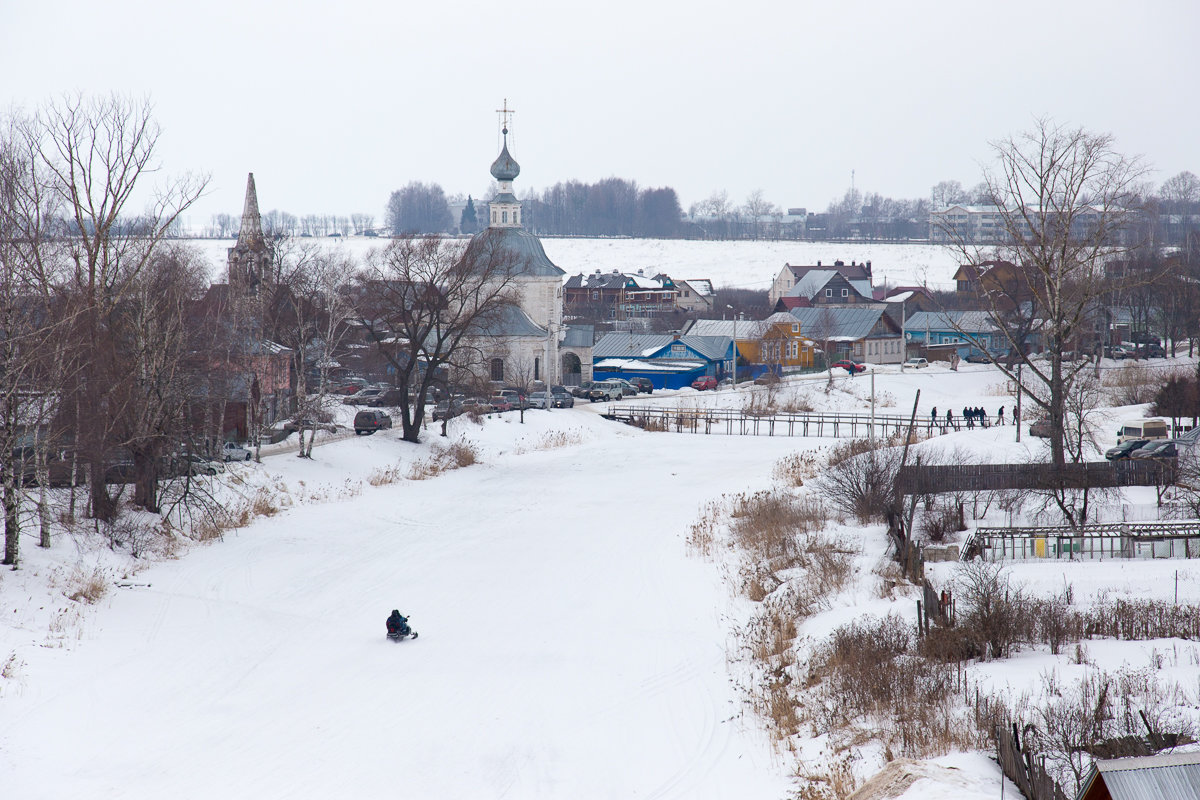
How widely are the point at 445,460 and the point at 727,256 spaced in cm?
12096

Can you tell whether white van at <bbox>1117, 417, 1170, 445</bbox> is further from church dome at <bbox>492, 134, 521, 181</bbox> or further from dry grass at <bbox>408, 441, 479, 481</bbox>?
church dome at <bbox>492, 134, 521, 181</bbox>

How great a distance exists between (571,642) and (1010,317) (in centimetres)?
5469

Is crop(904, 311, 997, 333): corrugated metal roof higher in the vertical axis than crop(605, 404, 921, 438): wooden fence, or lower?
higher

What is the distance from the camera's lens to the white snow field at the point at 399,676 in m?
11.5

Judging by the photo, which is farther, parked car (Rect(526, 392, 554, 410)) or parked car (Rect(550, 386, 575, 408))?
parked car (Rect(550, 386, 575, 408))

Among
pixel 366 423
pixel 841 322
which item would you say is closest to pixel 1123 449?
pixel 366 423

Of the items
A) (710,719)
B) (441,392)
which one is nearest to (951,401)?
(441,392)

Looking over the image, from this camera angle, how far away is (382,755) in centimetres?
1206

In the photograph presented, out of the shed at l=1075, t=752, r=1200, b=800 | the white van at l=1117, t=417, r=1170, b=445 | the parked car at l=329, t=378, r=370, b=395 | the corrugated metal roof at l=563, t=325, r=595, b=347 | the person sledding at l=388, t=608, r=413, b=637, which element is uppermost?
the corrugated metal roof at l=563, t=325, r=595, b=347

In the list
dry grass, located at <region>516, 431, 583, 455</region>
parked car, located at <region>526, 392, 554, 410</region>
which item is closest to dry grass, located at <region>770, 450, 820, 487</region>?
dry grass, located at <region>516, 431, 583, 455</region>

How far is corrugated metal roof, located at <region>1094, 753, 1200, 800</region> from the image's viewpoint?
19.6 ft

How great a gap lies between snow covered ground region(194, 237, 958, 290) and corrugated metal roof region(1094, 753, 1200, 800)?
123904mm

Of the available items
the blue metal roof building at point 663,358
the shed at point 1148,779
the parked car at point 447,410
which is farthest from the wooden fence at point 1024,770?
the blue metal roof building at point 663,358

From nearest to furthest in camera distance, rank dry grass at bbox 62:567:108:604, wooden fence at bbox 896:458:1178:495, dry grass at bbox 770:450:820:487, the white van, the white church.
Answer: dry grass at bbox 62:567:108:604
wooden fence at bbox 896:458:1178:495
dry grass at bbox 770:450:820:487
the white van
the white church
